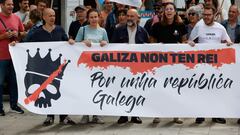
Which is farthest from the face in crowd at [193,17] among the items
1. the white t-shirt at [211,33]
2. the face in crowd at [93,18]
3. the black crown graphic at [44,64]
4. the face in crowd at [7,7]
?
the face in crowd at [7,7]

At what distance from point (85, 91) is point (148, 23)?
8.33ft

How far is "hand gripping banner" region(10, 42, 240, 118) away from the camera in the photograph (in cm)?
882

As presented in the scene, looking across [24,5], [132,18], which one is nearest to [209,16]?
[132,18]

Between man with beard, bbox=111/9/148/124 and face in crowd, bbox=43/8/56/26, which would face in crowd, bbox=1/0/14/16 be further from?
man with beard, bbox=111/9/148/124

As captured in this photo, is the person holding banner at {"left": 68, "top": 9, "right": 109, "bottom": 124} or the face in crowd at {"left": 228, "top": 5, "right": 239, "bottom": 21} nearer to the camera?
the person holding banner at {"left": 68, "top": 9, "right": 109, "bottom": 124}

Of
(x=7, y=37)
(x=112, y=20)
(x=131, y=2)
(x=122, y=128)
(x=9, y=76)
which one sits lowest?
(x=122, y=128)

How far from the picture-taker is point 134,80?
8875mm

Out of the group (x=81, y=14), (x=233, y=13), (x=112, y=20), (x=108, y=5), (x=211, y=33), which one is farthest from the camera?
(x=108, y=5)

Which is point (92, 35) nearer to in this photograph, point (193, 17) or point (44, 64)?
point (44, 64)

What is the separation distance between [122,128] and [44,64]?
4.76 ft

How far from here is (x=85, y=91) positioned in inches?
349

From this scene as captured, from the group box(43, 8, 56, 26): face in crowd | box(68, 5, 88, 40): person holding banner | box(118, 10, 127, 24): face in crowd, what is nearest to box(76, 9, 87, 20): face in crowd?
box(68, 5, 88, 40): person holding banner

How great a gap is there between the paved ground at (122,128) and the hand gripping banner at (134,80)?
203mm

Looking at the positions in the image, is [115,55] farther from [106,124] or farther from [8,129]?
[8,129]
